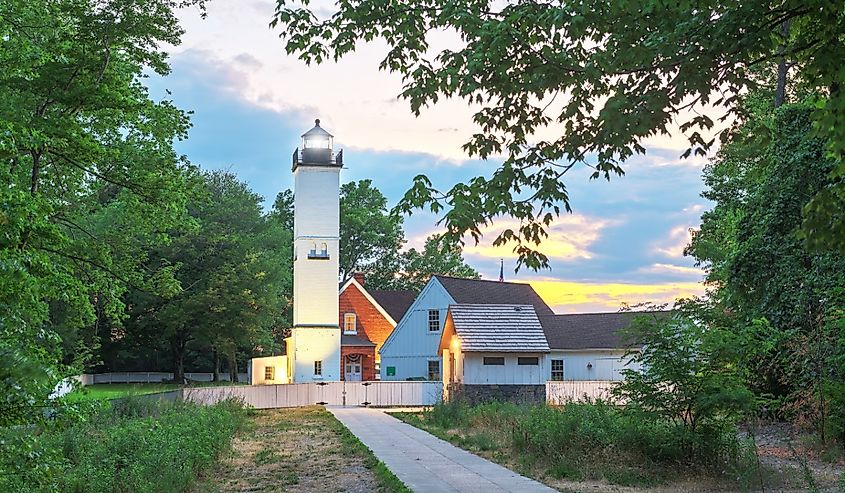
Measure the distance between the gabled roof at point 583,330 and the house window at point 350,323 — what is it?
1083cm

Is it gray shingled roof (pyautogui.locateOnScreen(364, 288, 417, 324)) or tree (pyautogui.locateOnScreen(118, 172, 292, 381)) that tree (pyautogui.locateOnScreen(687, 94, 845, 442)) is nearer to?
tree (pyautogui.locateOnScreen(118, 172, 292, 381))

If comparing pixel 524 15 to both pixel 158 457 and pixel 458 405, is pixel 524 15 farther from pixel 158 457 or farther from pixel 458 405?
pixel 458 405

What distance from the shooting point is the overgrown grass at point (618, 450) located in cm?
1218

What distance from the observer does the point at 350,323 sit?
48375 mm

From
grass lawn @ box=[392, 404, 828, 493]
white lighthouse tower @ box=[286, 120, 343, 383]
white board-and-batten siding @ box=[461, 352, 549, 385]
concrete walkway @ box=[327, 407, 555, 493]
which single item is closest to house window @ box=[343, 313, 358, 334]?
white lighthouse tower @ box=[286, 120, 343, 383]

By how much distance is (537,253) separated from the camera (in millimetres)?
7723

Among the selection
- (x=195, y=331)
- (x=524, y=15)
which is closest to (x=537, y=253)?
(x=524, y=15)

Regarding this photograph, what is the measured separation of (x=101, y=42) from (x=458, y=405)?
1461 cm

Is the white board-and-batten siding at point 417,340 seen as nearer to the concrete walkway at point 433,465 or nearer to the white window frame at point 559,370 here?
the white window frame at point 559,370

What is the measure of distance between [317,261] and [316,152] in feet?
18.0

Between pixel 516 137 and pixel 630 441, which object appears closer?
pixel 516 137

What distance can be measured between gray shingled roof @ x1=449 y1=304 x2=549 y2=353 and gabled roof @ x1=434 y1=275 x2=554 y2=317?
6940 mm

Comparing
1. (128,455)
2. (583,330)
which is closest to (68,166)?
(128,455)

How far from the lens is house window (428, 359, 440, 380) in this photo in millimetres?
41500
